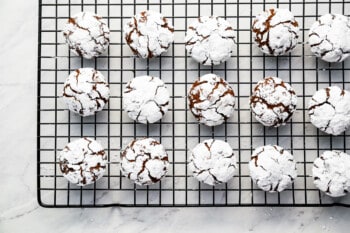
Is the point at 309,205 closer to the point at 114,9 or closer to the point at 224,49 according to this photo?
the point at 224,49

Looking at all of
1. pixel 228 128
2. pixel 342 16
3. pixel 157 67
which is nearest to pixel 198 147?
pixel 228 128

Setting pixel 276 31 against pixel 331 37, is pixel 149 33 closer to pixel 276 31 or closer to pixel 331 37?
pixel 276 31

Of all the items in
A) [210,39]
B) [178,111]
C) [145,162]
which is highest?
[210,39]

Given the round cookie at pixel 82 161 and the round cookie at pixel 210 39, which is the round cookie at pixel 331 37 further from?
the round cookie at pixel 82 161

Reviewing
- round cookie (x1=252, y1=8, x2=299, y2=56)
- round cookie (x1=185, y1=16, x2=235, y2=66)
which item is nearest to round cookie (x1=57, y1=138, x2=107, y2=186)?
round cookie (x1=185, y1=16, x2=235, y2=66)

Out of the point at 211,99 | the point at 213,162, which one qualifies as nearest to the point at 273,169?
the point at 213,162

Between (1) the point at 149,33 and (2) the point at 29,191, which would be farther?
(2) the point at 29,191

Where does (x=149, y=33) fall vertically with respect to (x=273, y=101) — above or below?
above

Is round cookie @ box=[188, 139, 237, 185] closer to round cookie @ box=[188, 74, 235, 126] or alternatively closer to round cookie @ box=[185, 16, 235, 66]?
round cookie @ box=[188, 74, 235, 126]
